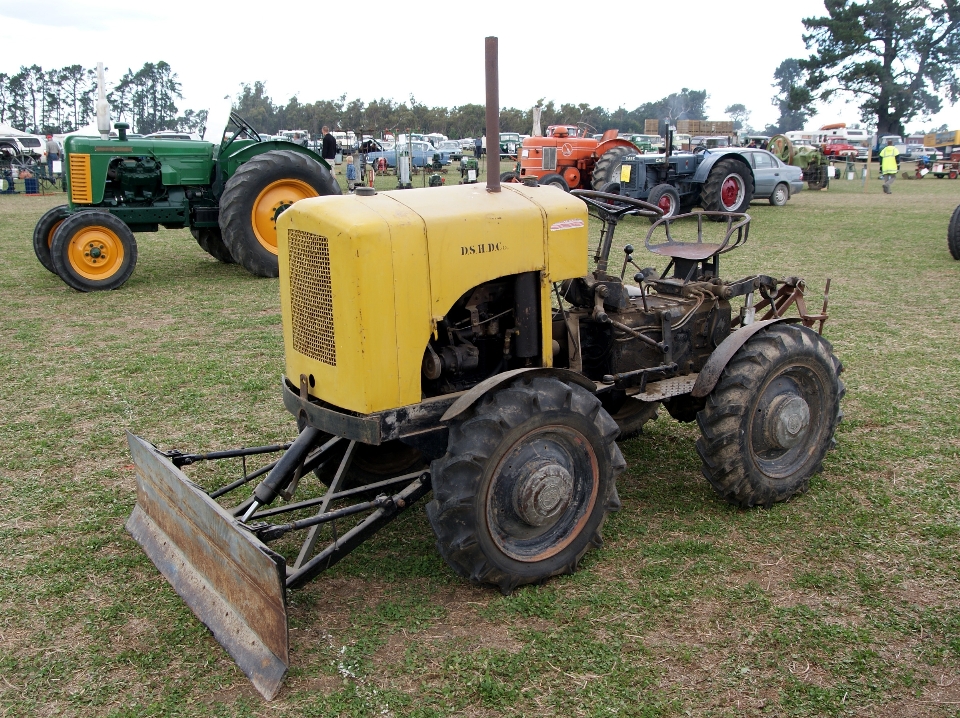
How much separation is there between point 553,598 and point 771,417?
5.10 feet

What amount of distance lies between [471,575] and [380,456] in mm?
1163

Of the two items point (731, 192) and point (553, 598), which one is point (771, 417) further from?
point (731, 192)

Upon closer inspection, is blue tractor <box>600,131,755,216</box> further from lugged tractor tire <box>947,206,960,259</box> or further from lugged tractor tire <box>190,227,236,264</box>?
lugged tractor tire <box>190,227,236,264</box>

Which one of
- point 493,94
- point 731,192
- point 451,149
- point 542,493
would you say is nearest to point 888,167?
point 731,192

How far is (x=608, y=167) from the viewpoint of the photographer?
17609mm

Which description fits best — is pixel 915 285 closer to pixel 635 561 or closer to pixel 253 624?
pixel 635 561

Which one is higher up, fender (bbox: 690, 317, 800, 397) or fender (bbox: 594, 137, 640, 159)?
fender (bbox: 594, 137, 640, 159)

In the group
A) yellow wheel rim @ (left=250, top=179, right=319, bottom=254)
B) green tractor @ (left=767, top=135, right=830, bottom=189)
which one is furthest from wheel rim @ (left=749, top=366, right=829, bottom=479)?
green tractor @ (left=767, top=135, right=830, bottom=189)

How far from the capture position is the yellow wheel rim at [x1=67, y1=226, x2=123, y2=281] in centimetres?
992

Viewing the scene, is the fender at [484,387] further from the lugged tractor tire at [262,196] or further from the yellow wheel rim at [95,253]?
the yellow wheel rim at [95,253]

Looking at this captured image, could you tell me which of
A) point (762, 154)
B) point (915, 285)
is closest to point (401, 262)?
point (915, 285)

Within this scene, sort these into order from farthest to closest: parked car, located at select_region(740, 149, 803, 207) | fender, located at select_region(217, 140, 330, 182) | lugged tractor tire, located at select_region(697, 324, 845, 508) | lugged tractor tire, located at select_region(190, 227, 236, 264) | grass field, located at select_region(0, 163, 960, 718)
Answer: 1. parked car, located at select_region(740, 149, 803, 207)
2. lugged tractor tire, located at select_region(190, 227, 236, 264)
3. fender, located at select_region(217, 140, 330, 182)
4. lugged tractor tire, located at select_region(697, 324, 845, 508)
5. grass field, located at select_region(0, 163, 960, 718)

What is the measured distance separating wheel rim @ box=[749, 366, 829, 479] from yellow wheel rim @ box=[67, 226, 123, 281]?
8.52 meters

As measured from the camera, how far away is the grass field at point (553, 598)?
290 cm
